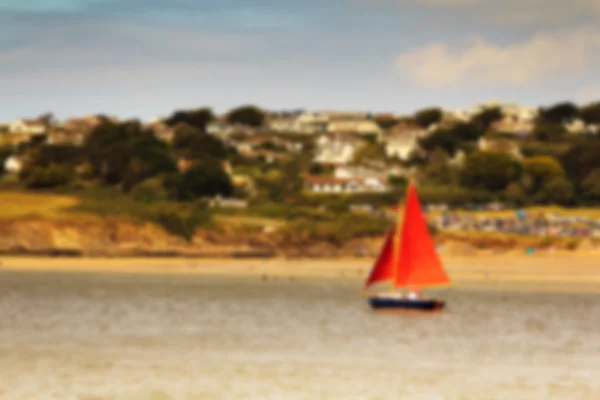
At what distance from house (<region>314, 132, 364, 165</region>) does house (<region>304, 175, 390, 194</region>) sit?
2684 cm

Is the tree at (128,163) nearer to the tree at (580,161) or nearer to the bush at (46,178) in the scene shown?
the bush at (46,178)

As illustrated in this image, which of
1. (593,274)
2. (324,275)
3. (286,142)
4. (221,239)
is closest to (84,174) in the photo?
(221,239)

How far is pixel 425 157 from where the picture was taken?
557 ft

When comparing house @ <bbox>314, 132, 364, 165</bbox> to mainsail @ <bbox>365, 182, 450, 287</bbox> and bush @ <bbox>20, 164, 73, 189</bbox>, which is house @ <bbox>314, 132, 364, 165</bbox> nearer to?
bush @ <bbox>20, 164, 73, 189</bbox>

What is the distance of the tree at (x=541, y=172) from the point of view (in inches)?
5079

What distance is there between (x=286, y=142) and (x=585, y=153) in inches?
2722

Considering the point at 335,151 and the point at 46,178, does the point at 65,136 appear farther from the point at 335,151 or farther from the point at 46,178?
the point at 46,178

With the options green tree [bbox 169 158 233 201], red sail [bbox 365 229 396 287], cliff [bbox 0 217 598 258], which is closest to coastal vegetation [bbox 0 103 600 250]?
green tree [bbox 169 158 233 201]

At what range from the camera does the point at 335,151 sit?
175 meters

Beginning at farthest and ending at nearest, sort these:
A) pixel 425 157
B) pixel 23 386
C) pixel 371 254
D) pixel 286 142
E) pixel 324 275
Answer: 1. pixel 286 142
2. pixel 425 157
3. pixel 371 254
4. pixel 324 275
5. pixel 23 386

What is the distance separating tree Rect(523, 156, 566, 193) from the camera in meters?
129

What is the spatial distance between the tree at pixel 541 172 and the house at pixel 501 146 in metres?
17.1

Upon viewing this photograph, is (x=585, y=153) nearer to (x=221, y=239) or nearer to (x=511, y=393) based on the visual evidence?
(x=221, y=239)

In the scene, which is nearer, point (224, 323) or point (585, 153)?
point (224, 323)
